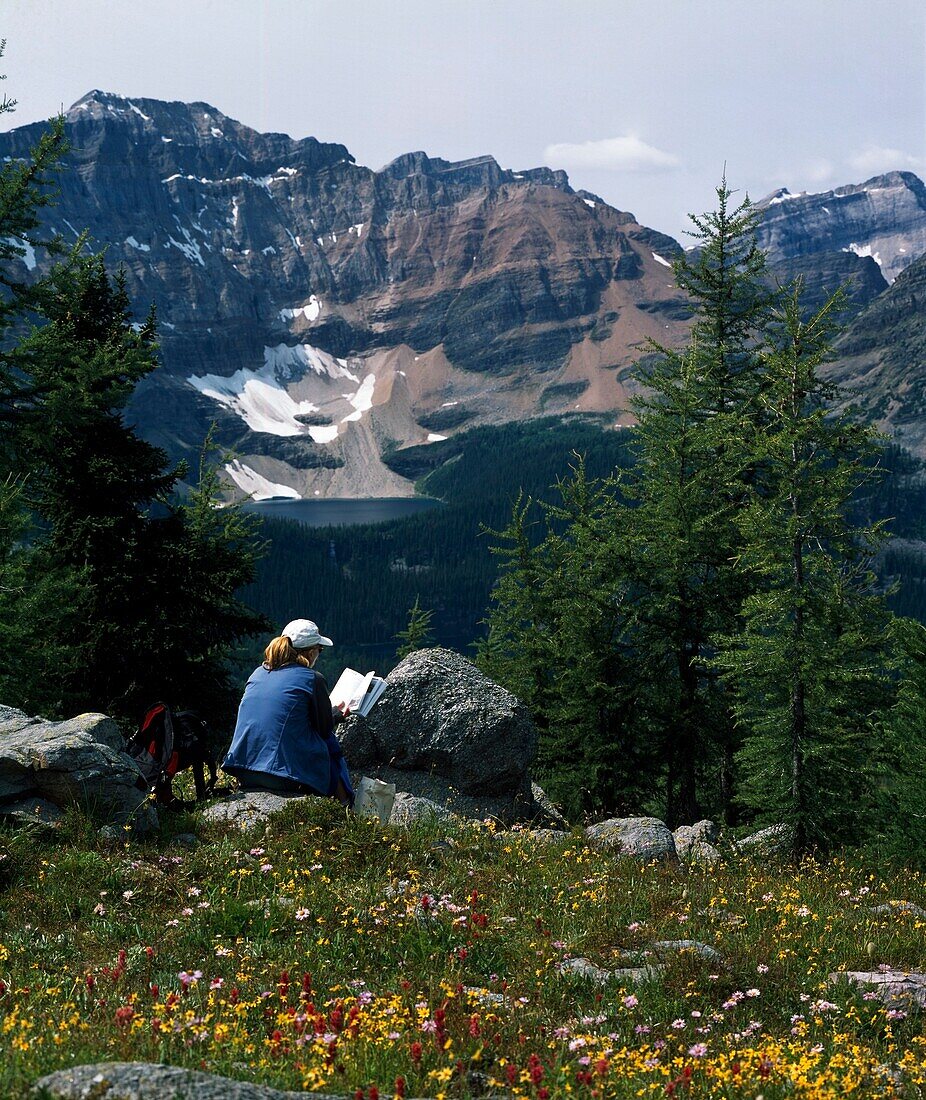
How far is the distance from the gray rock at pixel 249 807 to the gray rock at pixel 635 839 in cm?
376

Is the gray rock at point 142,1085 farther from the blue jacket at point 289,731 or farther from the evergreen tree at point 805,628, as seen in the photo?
the evergreen tree at point 805,628

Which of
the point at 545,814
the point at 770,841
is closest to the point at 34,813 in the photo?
the point at 545,814

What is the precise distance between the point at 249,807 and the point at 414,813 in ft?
7.35

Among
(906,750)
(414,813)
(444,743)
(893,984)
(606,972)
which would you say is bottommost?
(906,750)

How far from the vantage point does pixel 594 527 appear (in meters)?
24.3

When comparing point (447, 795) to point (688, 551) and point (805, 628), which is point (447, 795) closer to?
point (805, 628)

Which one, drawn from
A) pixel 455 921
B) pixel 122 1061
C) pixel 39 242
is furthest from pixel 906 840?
pixel 39 242

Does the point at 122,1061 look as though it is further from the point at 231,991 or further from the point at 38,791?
the point at 38,791

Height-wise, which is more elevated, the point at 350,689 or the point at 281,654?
the point at 281,654

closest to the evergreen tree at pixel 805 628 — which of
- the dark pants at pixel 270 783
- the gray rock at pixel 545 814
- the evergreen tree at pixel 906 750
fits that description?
the evergreen tree at pixel 906 750

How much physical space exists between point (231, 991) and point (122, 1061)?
1.35 m

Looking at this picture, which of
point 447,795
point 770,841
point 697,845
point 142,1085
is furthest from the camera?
point 770,841

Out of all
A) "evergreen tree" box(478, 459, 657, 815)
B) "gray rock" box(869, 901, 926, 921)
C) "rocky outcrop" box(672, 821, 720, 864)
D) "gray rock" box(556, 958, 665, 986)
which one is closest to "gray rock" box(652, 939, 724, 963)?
"gray rock" box(556, 958, 665, 986)

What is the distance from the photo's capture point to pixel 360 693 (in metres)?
10.5
